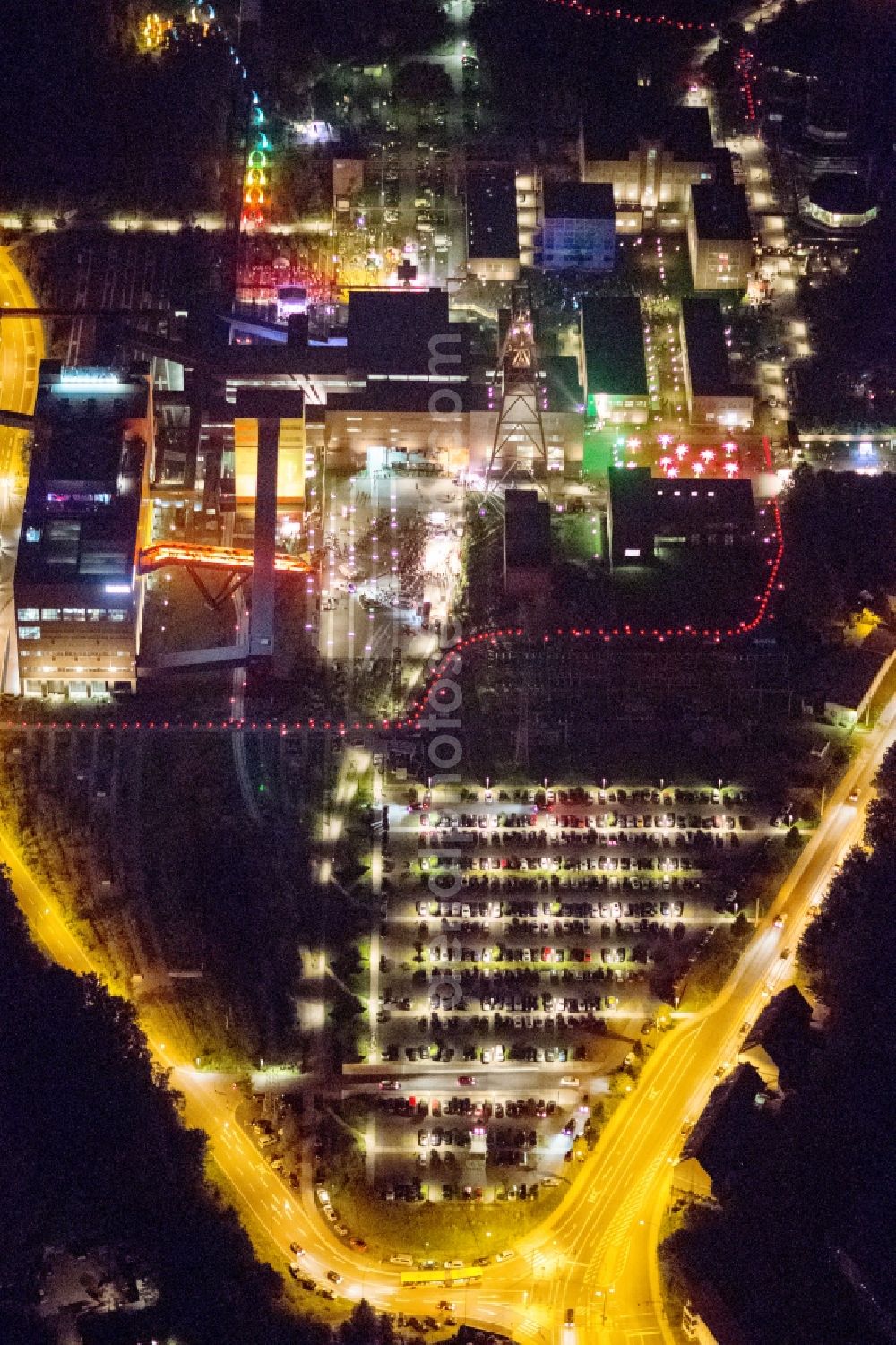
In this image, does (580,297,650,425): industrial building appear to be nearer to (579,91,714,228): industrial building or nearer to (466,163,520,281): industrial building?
(466,163,520,281): industrial building

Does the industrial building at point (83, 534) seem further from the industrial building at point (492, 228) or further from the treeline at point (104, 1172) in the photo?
the industrial building at point (492, 228)

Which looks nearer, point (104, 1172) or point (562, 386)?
point (104, 1172)

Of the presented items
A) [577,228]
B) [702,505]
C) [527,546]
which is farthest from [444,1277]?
[577,228]

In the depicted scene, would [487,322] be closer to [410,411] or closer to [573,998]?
[410,411]

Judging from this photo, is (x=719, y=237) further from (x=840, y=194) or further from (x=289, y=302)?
(x=289, y=302)

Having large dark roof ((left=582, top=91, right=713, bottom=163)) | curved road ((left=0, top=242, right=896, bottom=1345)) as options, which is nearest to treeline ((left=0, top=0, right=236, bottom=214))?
large dark roof ((left=582, top=91, right=713, bottom=163))

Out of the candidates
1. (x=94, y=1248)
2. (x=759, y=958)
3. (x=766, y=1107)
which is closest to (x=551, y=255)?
(x=759, y=958)
